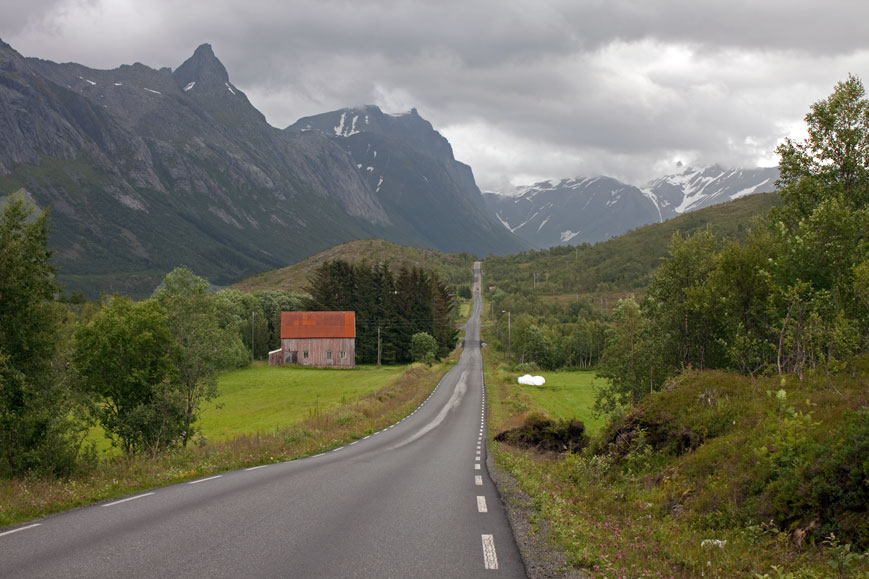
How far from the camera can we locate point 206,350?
127ft

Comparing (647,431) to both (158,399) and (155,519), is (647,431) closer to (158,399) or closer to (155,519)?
(155,519)

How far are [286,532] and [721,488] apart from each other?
771 cm

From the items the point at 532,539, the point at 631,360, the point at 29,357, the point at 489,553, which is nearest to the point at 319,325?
the point at 631,360

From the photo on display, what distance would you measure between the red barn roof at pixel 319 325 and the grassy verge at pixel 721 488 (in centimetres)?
8827

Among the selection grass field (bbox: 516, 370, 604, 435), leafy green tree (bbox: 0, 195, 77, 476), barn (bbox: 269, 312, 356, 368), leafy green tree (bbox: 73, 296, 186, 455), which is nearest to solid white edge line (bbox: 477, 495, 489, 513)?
leafy green tree (bbox: 0, 195, 77, 476)

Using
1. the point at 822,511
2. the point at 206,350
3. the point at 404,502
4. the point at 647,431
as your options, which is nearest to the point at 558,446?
the point at 647,431

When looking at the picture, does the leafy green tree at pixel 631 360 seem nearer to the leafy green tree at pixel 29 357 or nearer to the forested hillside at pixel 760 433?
the forested hillside at pixel 760 433

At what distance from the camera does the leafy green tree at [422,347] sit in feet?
347

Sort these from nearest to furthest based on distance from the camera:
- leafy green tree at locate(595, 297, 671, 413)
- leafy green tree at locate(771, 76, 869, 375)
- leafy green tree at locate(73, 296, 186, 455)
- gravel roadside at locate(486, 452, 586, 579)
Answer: gravel roadside at locate(486, 452, 586, 579)
leafy green tree at locate(771, 76, 869, 375)
leafy green tree at locate(73, 296, 186, 455)
leafy green tree at locate(595, 297, 671, 413)

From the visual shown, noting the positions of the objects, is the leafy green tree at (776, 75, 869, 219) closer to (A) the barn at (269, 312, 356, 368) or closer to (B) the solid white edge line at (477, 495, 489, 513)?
(B) the solid white edge line at (477, 495, 489, 513)

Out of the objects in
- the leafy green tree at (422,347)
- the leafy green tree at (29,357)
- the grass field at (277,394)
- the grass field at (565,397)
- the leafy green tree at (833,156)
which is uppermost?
the leafy green tree at (833,156)

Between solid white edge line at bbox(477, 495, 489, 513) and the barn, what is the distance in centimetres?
9058

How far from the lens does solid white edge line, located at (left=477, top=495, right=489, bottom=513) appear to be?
38.8 ft

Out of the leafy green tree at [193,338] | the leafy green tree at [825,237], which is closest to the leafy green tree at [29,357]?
the leafy green tree at [193,338]
